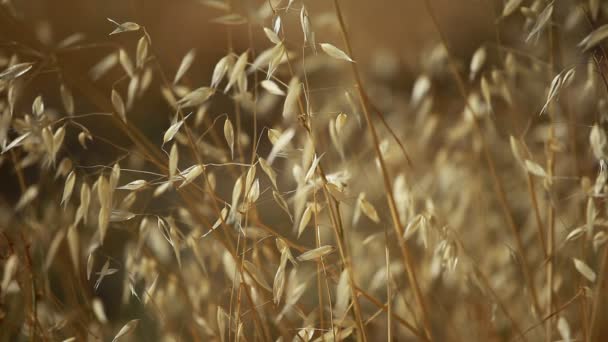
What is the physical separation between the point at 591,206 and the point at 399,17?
1.14m

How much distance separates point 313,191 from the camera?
60 centimetres

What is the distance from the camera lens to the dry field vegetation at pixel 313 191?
54 cm

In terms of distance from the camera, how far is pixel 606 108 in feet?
1.97

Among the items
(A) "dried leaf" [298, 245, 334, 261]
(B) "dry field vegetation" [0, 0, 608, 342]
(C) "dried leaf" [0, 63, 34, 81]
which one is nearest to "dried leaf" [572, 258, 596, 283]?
(B) "dry field vegetation" [0, 0, 608, 342]

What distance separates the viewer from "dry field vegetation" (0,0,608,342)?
0.54m

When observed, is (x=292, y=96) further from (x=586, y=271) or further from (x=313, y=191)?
(x=586, y=271)

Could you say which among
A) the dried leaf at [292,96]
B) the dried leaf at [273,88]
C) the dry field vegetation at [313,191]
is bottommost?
the dry field vegetation at [313,191]

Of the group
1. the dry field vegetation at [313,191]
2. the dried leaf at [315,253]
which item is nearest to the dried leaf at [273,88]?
the dry field vegetation at [313,191]

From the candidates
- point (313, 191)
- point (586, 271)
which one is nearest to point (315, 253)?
point (313, 191)

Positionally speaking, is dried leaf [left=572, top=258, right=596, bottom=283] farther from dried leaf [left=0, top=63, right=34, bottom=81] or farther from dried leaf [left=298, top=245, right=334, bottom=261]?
dried leaf [left=0, top=63, right=34, bottom=81]

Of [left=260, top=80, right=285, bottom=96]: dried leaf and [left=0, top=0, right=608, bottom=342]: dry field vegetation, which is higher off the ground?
[left=260, top=80, right=285, bottom=96]: dried leaf

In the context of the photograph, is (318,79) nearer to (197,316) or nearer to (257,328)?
(197,316)

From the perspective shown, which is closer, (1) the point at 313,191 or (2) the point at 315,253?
(2) the point at 315,253

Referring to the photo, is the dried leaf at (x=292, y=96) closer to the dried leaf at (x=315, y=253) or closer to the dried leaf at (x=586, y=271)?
the dried leaf at (x=315, y=253)
